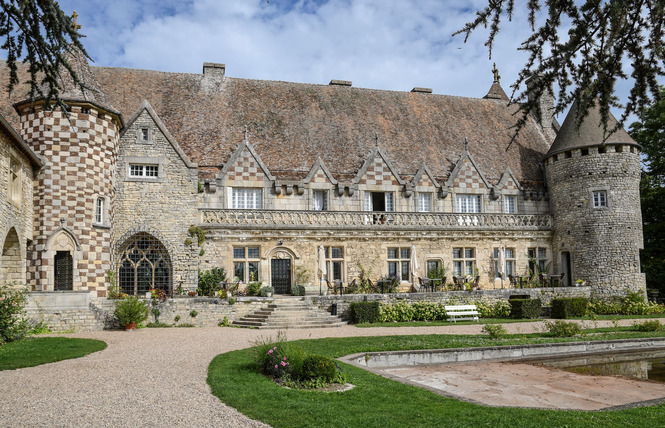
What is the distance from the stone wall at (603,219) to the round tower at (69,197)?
19619mm

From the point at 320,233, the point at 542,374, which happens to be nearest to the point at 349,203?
the point at 320,233

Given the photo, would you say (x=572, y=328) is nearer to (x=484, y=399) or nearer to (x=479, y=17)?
(x=484, y=399)

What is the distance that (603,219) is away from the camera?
25516 millimetres

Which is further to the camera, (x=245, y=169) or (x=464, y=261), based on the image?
(x=464, y=261)

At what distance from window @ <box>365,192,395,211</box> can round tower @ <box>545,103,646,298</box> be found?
7935 millimetres

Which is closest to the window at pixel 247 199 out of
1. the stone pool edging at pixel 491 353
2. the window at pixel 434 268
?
the window at pixel 434 268

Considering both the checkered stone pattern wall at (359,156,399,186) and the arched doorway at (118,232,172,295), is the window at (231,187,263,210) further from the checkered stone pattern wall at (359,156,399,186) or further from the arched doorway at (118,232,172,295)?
the checkered stone pattern wall at (359,156,399,186)

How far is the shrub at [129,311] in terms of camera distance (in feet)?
58.7

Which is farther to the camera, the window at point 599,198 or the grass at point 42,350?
the window at point 599,198

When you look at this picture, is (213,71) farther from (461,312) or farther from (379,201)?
(461,312)

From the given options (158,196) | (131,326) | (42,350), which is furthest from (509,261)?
(42,350)

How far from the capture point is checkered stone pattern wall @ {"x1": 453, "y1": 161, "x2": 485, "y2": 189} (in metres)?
27.0

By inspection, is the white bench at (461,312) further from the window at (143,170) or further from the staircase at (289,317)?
the window at (143,170)

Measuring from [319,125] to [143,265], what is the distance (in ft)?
34.4
